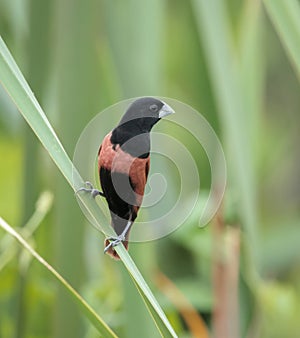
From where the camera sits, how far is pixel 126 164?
56 centimetres

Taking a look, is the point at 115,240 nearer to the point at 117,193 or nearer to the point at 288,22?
the point at 117,193

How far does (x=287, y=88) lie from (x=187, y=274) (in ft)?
3.60

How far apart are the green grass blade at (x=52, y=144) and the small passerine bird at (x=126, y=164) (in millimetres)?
14

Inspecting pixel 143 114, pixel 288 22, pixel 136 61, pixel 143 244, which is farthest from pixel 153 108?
pixel 136 61

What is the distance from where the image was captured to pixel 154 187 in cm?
58

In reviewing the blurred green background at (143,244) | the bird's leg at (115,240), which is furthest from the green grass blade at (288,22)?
the bird's leg at (115,240)

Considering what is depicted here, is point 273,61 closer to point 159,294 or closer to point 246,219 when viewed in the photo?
point 159,294

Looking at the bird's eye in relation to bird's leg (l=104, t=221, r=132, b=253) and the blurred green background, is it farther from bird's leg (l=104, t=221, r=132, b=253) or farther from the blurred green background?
the blurred green background

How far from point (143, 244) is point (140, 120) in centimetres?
47

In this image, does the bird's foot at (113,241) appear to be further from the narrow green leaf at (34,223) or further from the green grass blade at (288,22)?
the narrow green leaf at (34,223)

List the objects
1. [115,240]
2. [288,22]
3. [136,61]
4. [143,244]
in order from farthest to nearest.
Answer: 1. [136,61]
2. [143,244]
3. [288,22]
4. [115,240]

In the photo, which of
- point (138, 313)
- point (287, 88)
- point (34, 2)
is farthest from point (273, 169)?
point (138, 313)

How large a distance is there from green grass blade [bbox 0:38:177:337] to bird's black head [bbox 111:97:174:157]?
41 millimetres

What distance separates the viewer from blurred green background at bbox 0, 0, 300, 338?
1.07 meters
